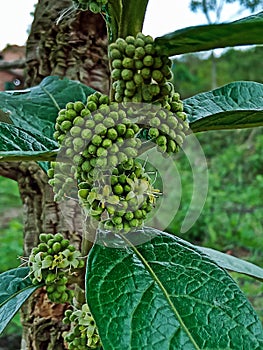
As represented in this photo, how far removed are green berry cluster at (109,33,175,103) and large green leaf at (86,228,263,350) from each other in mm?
171

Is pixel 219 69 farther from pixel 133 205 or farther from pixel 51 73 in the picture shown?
pixel 133 205

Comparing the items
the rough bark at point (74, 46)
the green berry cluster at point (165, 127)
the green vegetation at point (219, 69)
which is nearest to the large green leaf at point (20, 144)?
the green berry cluster at point (165, 127)

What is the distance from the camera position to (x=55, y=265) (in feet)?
1.81

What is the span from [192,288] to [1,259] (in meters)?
1.50

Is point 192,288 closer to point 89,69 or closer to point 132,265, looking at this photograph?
point 132,265

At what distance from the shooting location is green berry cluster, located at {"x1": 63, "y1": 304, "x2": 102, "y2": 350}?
0.57 meters

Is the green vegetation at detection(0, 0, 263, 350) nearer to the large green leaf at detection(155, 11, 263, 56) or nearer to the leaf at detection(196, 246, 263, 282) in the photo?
the large green leaf at detection(155, 11, 263, 56)

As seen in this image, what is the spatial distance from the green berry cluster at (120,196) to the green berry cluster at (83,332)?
13 centimetres

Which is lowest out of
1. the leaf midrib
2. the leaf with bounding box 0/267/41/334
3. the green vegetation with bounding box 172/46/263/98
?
the leaf with bounding box 0/267/41/334

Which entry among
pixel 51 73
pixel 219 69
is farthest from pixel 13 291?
pixel 219 69

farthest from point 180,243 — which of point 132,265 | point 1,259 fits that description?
point 1,259

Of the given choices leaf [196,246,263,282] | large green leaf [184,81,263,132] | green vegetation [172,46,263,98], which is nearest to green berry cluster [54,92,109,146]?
large green leaf [184,81,263,132]

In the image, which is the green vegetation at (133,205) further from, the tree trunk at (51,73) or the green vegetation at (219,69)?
the green vegetation at (219,69)

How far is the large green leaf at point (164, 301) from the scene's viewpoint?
0.44 metres
